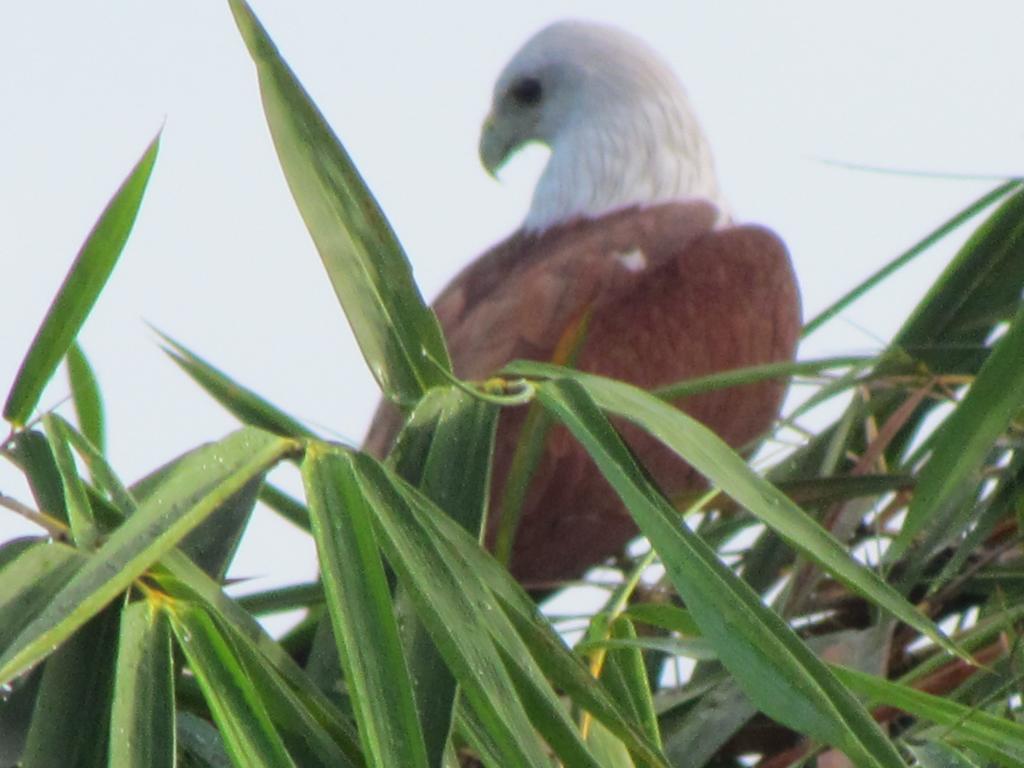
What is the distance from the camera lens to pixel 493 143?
171 inches

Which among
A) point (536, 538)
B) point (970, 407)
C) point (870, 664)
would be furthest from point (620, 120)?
point (970, 407)

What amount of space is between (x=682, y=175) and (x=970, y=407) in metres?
2.41

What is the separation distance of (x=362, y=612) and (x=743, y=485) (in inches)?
13.2

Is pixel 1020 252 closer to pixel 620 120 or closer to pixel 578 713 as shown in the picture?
pixel 578 713

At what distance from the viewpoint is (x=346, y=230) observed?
A: 4.50ft

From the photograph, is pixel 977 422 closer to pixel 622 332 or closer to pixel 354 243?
pixel 354 243

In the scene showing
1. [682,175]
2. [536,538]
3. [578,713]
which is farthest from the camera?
[682,175]

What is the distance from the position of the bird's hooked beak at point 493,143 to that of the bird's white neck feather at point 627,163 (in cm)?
21

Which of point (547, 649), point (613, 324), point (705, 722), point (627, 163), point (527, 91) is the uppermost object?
point (527, 91)

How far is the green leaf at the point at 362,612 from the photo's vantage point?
114cm

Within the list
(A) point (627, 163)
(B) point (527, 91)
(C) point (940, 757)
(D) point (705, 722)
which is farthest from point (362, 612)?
(B) point (527, 91)

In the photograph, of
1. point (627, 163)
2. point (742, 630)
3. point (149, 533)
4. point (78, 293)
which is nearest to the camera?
point (149, 533)

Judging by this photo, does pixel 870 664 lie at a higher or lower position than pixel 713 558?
lower

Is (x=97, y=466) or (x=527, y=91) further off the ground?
(x=527, y=91)
